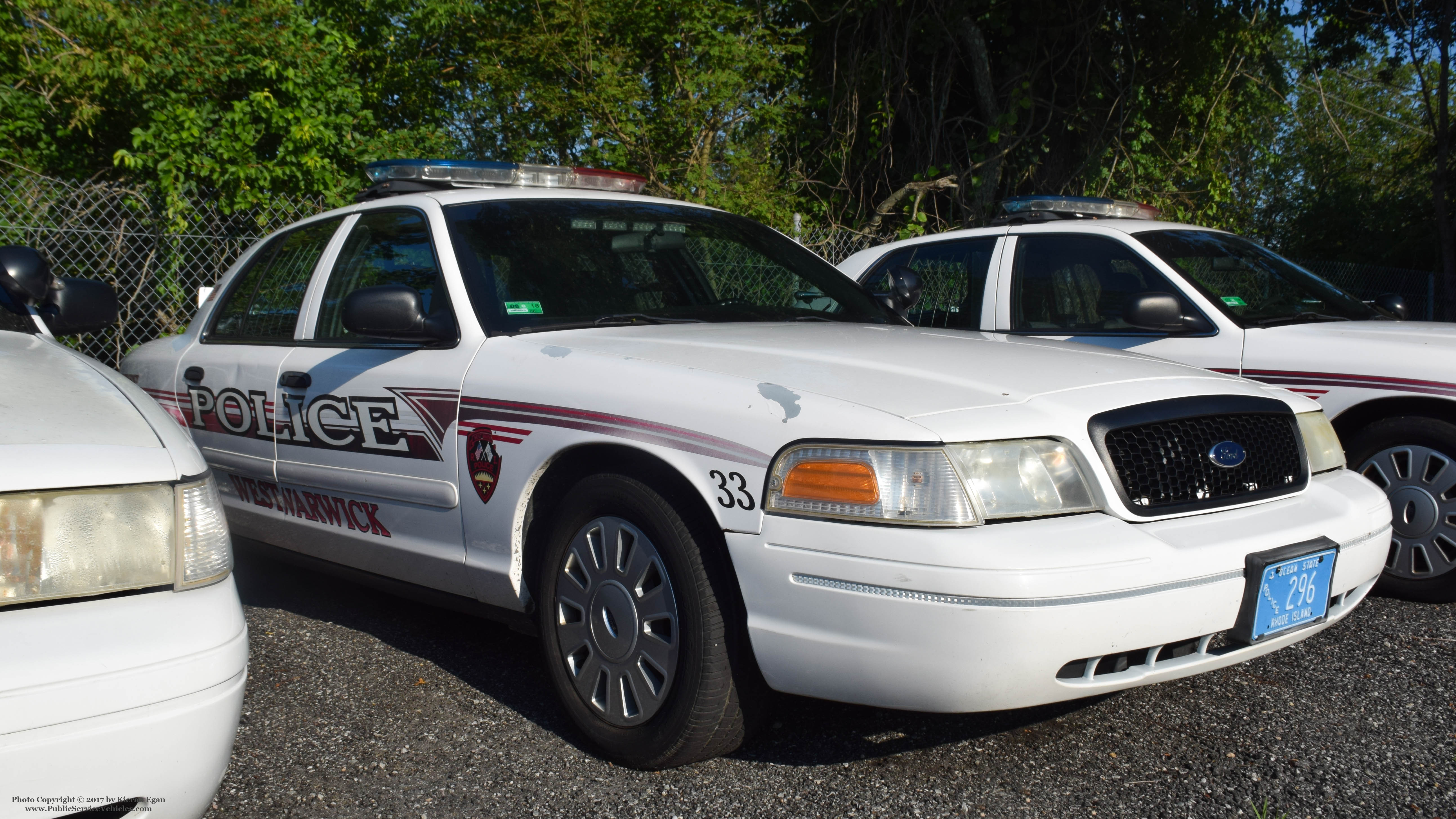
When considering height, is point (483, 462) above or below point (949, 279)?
below

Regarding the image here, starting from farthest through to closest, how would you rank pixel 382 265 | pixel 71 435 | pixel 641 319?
pixel 382 265, pixel 641 319, pixel 71 435

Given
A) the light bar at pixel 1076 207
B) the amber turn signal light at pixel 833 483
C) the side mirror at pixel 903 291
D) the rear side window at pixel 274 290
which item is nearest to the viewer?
the amber turn signal light at pixel 833 483

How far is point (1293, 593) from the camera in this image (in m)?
2.53

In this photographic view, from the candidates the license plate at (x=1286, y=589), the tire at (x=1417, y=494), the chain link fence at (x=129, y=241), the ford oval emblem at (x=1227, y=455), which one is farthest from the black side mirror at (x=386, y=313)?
the chain link fence at (x=129, y=241)

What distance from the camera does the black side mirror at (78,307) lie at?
3164mm

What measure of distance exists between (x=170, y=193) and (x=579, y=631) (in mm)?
5456

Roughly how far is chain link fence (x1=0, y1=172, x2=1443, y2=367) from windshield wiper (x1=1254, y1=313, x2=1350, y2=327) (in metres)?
5.42

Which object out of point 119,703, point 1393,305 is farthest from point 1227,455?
point 1393,305

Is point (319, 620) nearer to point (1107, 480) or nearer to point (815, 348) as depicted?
point (815, 348)

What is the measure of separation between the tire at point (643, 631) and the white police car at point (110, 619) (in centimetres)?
90

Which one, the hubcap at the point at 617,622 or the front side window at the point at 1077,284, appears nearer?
the hubcap at the point at 617,622

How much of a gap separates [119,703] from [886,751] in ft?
5.86

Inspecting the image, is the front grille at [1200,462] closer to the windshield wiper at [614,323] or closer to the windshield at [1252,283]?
the windshield wiper at [614,323]

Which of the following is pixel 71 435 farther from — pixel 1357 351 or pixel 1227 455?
pixel 1357 351
